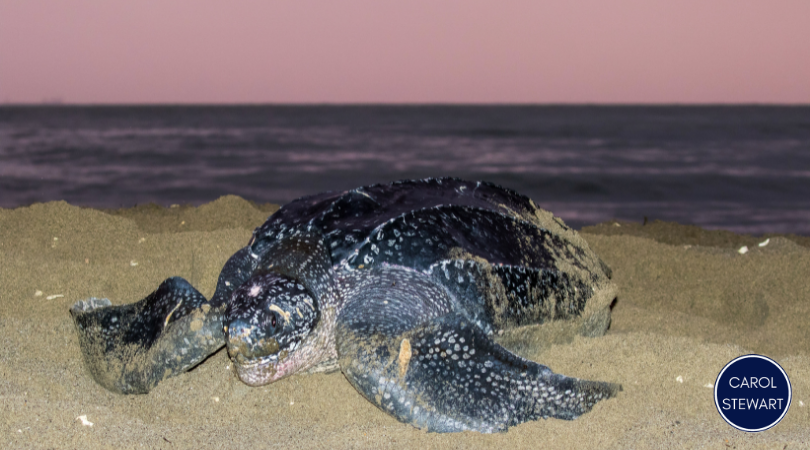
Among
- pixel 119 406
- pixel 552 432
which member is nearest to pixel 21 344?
pixel 119 406

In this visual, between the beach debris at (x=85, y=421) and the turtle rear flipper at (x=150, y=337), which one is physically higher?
the turtle rear flipper at (x=150, y=337)

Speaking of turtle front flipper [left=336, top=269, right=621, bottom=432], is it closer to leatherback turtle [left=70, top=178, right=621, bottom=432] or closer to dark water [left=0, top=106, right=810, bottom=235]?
leatherback turtle [left=70, top=178, right=621, bottom=432]

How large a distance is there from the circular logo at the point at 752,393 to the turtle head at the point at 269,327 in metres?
1.30

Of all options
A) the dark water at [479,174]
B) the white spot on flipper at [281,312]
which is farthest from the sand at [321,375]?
the dark water at [479,174]

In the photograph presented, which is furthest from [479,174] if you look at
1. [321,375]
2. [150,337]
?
[150,337]

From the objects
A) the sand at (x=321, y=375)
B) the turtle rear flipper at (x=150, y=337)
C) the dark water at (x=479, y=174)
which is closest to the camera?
the sand at (x=321, y=375)

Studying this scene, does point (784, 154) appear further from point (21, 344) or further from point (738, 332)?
point (21, 344)

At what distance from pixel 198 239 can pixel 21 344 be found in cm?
114

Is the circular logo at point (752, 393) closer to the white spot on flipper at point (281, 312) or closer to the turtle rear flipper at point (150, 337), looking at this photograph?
the white spot on flipper at point (281, 312)

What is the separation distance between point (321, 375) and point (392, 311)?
40cm

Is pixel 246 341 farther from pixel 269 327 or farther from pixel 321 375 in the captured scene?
pixel 321 375

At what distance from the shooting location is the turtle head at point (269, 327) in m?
1.69

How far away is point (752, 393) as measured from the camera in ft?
6.02

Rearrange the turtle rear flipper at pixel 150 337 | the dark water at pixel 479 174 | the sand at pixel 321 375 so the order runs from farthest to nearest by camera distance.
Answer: the dark water at pixel 479 174 → the turtle rear flipper at pixel 150 337 → the sand at pixel 321 375
